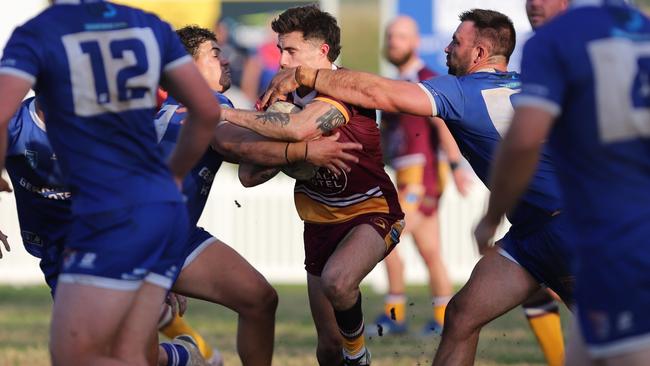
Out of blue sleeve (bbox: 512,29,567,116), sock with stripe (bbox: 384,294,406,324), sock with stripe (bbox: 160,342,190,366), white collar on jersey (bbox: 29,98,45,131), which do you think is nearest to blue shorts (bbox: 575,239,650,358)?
blue sleeve (bbox: 512,29,567,116)

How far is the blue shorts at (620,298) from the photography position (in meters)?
4.19

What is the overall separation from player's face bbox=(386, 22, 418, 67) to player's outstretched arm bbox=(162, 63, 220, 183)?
7.32 metres

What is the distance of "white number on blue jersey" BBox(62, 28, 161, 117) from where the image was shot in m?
4.95

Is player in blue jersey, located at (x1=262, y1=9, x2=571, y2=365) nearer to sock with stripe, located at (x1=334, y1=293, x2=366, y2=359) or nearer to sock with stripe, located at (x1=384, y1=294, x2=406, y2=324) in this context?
sock with stripe, located at (x1=334, y1=293, x2=366, y2=359)

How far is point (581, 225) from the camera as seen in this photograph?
4.33 meters

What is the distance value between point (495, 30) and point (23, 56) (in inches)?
119

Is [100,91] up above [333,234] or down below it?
above

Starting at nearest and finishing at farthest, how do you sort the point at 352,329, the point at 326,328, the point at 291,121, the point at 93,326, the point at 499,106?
1. the point at 93,326
2. the point at 499,106
3. the point at 291,121
4. the point at 352,329
5. the point at 326,328

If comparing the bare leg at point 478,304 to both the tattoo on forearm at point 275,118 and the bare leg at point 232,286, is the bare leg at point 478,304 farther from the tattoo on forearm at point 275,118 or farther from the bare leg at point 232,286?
the tattoo on forearm at point 275,118

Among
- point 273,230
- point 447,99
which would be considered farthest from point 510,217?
point 273,230

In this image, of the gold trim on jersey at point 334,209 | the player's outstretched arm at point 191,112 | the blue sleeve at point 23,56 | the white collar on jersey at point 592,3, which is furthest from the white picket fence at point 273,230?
the white collar on jersey at point 592,3

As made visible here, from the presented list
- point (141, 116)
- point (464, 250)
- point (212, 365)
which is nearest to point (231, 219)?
point (464, 250)

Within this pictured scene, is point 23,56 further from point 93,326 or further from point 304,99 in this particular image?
point 304,99

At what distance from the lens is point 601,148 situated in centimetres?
424
